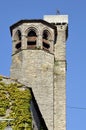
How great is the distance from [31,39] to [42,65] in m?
3.04

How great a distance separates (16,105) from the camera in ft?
101

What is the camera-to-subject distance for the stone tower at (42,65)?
1994 inches

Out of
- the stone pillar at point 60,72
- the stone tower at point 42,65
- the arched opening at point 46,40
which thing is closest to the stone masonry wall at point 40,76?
the stone tower at point 42,65

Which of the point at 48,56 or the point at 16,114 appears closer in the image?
the point at 16,114

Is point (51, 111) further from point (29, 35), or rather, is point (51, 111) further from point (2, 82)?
point (2, 82)

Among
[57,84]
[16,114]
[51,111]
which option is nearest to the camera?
[16,114]

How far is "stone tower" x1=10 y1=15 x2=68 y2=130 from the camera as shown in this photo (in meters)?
50.7

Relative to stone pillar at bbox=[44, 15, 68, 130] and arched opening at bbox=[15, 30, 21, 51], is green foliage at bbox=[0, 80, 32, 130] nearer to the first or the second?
stone pillar at bbox=[44, 15, 68, 130]

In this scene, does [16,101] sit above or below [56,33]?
below

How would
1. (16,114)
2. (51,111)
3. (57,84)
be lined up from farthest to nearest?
(57,84)
(51,111)
(16,114)

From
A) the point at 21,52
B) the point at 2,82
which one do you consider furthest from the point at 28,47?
the point at 2,82

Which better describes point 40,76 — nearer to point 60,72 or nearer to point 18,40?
point 60,72

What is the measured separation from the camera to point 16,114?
30266 mm

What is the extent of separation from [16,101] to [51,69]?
72.2 ft
